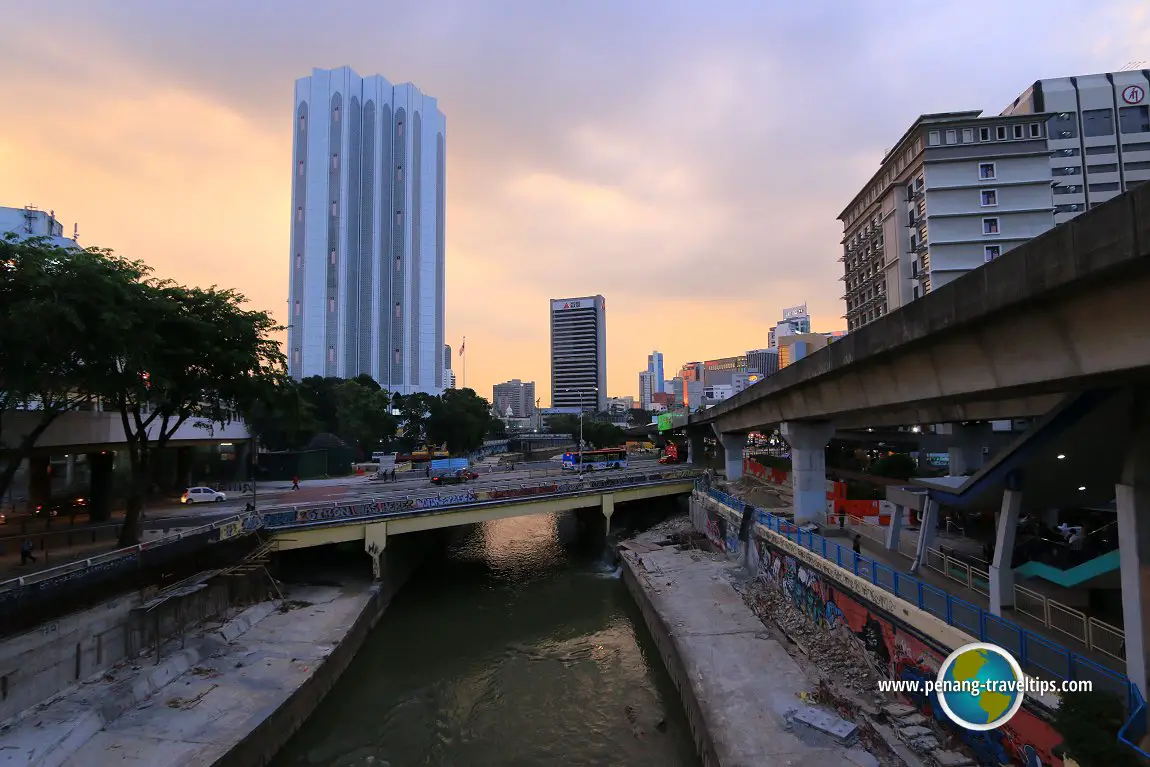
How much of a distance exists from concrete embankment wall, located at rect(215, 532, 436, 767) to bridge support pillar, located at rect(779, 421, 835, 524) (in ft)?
74.6

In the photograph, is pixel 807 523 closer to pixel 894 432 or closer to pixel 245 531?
pixel 245 531

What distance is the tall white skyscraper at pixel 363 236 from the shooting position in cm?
13138

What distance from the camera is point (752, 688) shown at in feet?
60.6

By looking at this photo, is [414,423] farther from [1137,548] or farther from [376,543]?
[1137,548]

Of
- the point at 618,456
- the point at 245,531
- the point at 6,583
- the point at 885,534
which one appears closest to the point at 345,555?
the point at 245,531

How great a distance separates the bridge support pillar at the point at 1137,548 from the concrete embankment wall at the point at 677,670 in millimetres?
9284

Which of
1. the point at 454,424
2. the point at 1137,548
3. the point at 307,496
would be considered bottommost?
the point at 307,496

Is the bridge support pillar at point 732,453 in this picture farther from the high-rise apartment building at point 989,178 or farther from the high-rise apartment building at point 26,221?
the high-rise apartment building at point 26,221

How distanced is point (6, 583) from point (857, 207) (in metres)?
80.5

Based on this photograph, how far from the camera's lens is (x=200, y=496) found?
1745 inches

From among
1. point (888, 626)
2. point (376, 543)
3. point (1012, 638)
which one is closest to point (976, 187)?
point (888, 626)

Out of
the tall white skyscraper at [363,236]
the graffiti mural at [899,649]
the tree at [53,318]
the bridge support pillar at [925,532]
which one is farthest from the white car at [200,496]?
the tall white skyscraper at [363,236]

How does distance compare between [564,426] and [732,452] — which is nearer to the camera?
[732,452]

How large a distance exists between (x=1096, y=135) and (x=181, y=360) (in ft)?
306
